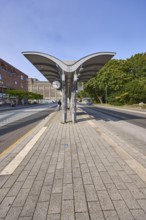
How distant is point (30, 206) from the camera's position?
283 cm

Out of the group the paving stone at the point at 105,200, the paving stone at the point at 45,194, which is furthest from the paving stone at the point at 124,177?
the paving stone at the point at 45,194

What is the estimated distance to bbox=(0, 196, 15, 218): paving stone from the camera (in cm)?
267

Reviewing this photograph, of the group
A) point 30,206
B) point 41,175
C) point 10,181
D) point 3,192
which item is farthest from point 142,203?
point 10,181

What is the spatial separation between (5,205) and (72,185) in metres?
1.25

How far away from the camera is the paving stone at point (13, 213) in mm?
2564

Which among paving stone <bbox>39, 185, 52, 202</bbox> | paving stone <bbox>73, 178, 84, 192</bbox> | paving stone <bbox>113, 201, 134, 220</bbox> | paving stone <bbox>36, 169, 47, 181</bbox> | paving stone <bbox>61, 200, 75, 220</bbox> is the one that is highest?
paving stone <bbox>113, 201, 134, 220</bbox>

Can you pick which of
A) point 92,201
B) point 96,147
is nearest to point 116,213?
point 92,201

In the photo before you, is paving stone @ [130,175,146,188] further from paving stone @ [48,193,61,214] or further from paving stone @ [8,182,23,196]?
paving stone @ [8,182,23,196]

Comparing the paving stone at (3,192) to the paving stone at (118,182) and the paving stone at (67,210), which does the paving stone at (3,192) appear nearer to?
the paving stone at (67,210)

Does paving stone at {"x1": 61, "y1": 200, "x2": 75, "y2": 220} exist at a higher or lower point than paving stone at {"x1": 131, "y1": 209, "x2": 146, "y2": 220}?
lower

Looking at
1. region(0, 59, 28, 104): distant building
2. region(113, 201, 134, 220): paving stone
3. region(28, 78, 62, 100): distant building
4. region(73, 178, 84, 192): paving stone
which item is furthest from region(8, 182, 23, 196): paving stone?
region(28, 78, 62, 100): distant building

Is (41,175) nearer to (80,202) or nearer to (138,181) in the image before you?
(80,202)

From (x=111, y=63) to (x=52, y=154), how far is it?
51325 millimetres

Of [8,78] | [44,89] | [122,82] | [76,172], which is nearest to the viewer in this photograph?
[76,172]
